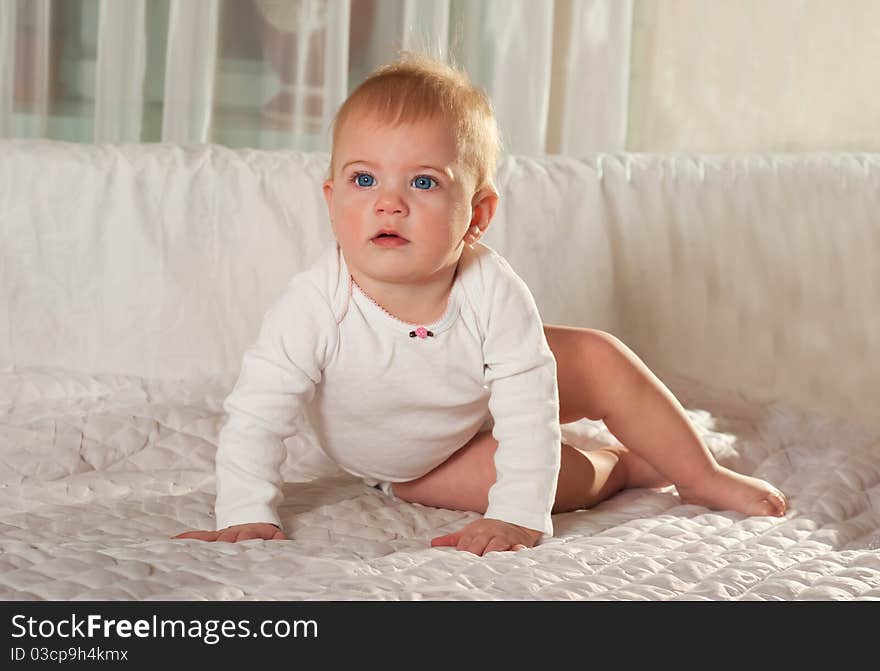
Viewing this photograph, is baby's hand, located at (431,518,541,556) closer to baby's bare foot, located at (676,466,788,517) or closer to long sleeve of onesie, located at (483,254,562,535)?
long sleeve of onesie, located at (483,254,562,535)

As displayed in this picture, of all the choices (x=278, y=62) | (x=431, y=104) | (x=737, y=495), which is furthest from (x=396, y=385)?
(x=278, y=62)

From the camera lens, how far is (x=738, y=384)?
6.02 ft

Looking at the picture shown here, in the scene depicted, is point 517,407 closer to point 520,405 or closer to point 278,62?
point 520,405

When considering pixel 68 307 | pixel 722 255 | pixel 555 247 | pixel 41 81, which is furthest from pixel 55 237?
pixel 722 255

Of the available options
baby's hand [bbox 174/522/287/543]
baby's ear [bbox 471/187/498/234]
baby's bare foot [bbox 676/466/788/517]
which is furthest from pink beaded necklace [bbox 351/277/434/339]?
baby's bare foot [bbox 676/466/788/517]

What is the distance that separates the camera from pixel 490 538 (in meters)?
1.06

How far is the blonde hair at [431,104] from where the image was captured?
1080mm

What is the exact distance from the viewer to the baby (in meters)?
1.08

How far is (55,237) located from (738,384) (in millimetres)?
1052

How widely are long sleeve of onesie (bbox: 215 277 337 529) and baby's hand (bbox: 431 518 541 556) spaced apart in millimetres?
170

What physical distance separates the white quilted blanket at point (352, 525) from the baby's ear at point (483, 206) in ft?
1.02

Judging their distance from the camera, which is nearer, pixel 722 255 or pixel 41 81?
pixel 722 255
